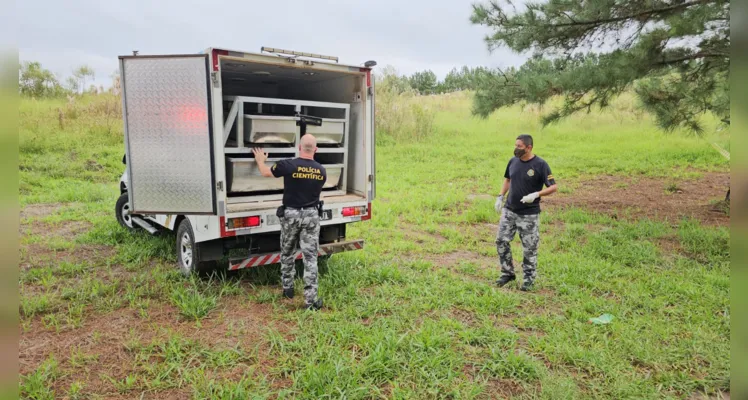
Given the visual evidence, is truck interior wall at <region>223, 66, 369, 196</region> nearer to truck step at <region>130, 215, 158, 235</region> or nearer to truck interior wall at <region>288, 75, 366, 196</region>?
truck interior wall at <region>288, 75, 366, 196</region>

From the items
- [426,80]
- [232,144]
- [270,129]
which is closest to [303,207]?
[270,129]

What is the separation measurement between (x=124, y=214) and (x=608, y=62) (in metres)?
7.82

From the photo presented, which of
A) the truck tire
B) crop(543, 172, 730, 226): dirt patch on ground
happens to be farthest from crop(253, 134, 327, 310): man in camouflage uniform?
crop(543, 172, 730, 226): dirt patch on ground

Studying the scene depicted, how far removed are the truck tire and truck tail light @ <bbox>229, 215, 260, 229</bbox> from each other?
1.89ft

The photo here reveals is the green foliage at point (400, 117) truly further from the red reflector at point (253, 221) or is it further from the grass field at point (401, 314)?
the red reflector at point (253, 221)

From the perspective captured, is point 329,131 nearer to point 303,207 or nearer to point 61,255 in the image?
point 303,207

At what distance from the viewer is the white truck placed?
14.5ft

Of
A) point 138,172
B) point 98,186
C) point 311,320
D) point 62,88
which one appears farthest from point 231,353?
point 62,88

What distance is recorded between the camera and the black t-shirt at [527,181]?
503 centimetres

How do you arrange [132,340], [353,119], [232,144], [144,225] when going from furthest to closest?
[144,225]
[353,119]
[232,144]
[132,340]

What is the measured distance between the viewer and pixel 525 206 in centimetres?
510

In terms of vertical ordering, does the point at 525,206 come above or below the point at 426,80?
below

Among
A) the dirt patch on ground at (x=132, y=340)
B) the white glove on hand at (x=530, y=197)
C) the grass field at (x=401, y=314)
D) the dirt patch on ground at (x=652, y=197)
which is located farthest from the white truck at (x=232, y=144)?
the dirt patch on ground at (x=652, y=197)

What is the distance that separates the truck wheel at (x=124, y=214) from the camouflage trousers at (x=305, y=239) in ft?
11.8
